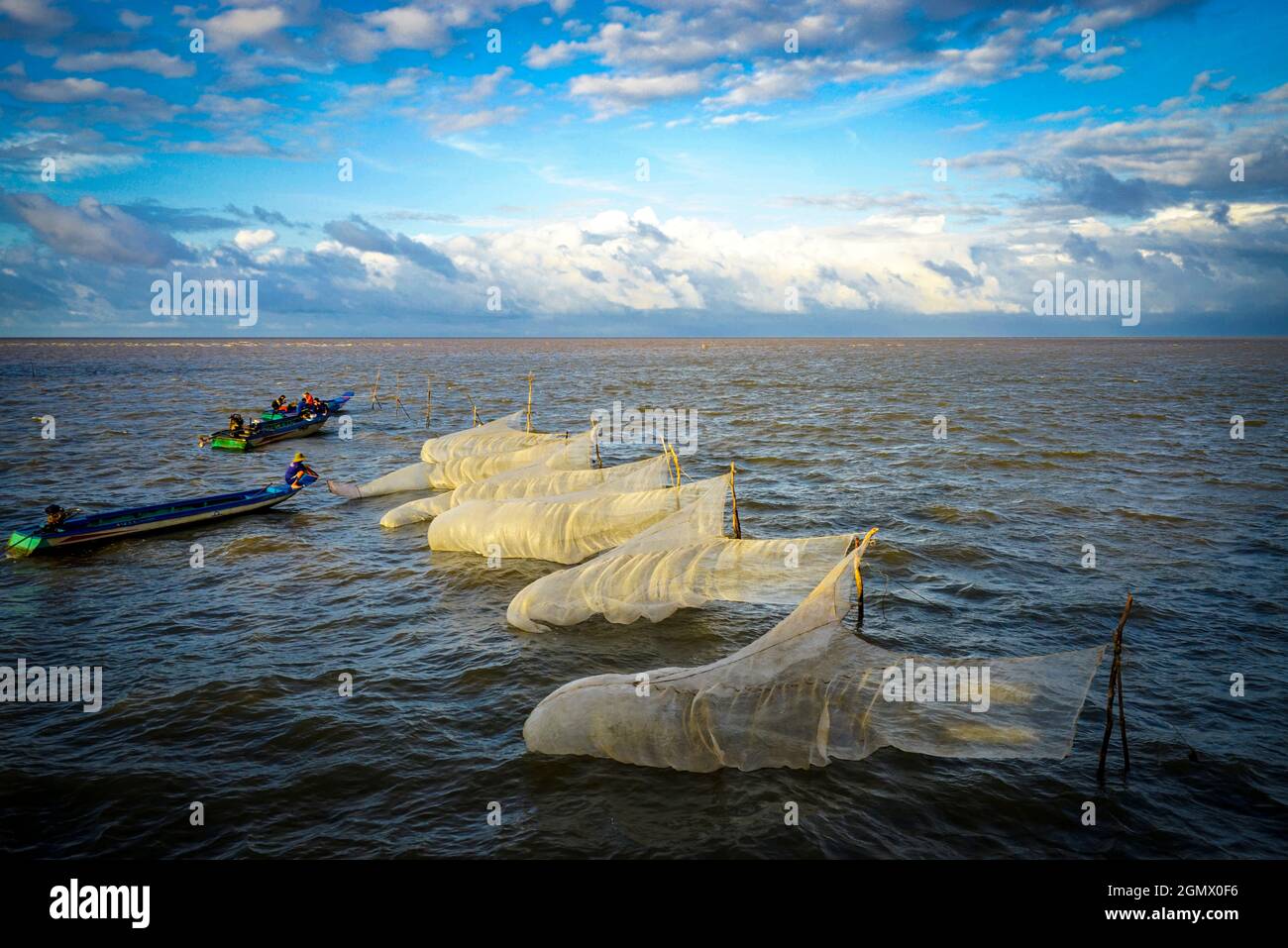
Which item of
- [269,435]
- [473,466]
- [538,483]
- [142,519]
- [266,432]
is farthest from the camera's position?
[269,435]

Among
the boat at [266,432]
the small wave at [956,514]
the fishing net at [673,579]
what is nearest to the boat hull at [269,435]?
the boat at [266,432]

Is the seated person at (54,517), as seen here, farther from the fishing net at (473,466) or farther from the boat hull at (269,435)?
the boat hull at (269,435)

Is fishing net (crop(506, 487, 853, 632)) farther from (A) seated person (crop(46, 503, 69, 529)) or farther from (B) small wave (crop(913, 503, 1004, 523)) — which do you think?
(A) seated person (crop(46, 503, 69, 529))

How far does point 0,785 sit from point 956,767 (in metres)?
13.6

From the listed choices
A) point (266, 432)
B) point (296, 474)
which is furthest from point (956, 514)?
point (266, 432)

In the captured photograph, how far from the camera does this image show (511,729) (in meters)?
12.3

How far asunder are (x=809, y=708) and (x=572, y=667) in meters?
5.22

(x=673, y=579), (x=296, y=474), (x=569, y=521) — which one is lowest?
(x=673, y=579)

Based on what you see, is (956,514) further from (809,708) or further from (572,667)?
(809,708)

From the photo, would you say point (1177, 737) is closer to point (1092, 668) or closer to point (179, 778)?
point (1092, 668)

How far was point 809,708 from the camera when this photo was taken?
419 inches

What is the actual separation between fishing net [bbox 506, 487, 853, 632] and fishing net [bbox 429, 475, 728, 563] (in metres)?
2.81
